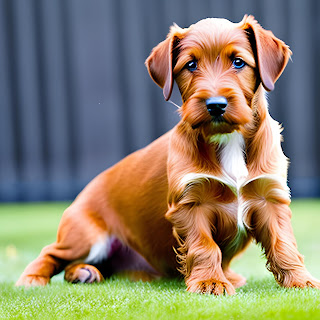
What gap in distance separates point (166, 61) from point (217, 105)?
54 cm

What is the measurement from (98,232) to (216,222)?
1.09 meters

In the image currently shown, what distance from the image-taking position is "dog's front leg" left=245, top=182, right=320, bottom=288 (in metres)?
3.01

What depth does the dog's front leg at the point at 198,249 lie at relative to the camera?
9.62 ft

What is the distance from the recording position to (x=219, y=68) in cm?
293

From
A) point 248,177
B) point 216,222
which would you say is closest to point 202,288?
point 216,222

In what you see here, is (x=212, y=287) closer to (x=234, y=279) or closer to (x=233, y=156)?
(x=234, y=279)

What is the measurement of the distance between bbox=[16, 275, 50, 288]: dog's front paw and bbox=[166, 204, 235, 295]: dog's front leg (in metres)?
1.04

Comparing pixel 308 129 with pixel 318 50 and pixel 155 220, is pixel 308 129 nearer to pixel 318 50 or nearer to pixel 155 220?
pixel 318 50

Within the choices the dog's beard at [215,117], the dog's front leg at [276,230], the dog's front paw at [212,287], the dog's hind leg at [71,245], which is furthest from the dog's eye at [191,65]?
the dog's hind leg at [71,245]

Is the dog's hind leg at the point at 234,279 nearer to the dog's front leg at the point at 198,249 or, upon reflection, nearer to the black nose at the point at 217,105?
the dog's front leg at the point at 198,249

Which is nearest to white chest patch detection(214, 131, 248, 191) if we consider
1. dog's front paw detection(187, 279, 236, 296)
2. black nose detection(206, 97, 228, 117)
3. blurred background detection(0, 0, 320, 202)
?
black nose detection(206, 97, 228, 117)

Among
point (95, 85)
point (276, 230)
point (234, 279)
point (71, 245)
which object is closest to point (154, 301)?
point (276, 230)

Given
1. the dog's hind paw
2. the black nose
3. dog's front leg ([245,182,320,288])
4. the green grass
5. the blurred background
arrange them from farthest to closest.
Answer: the blurred background, the dog's hind paw, dog's front leg ([245,182,320,288]), the black nose, the green grass

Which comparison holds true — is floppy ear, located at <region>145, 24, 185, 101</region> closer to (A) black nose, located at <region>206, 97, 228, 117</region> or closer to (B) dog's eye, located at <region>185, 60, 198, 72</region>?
(B) dog's eye, located at <region>185, 60, 198, 72</region>
